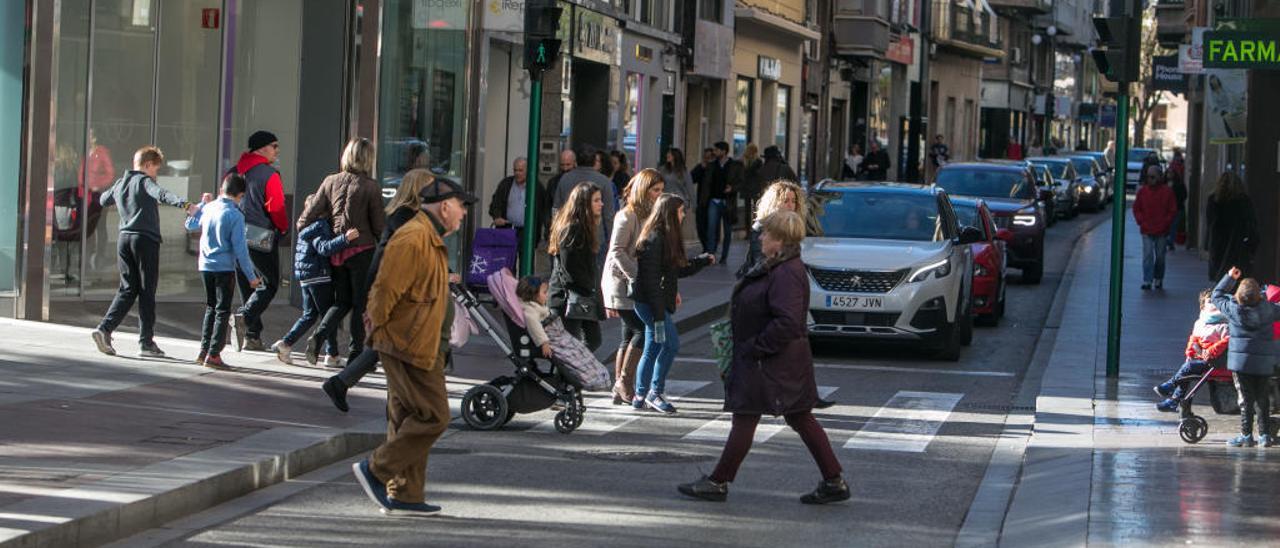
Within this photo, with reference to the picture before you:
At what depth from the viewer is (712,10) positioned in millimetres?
33719

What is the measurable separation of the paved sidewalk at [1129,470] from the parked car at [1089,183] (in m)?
37.4

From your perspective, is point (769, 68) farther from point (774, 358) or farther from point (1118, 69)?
point (774, 358)

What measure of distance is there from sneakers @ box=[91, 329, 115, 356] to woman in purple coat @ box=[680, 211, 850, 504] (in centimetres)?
592

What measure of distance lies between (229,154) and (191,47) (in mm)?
1088

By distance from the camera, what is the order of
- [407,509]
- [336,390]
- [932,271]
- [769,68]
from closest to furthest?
1. [407,509]
2. [336,390]
3. [932,271]
4. [769,68]

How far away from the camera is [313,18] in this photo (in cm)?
1808

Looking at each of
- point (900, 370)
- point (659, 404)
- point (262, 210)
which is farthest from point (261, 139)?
point (900, 370)

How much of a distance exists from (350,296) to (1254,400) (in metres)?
6.50

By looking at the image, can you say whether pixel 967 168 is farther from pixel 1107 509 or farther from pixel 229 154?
pixel 1107 509

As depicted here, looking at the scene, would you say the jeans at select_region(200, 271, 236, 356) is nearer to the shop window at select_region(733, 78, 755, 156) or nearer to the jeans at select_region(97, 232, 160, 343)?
the jeans at select_region(97, 232, 160, 343)

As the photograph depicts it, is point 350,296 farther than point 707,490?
Yes

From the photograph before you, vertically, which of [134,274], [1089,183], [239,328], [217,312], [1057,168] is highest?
[1057,168]

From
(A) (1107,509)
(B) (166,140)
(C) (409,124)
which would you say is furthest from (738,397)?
(C) (409,124)

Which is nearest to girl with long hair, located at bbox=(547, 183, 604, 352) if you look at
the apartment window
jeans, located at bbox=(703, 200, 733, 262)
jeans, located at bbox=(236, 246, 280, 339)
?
jeans, located at bbox=(236, 246, 280, 339)
